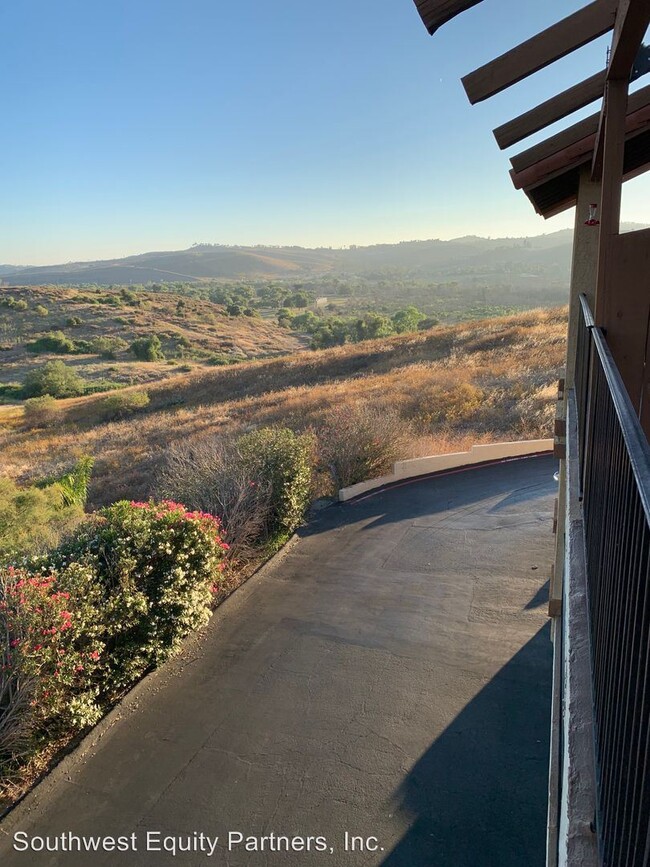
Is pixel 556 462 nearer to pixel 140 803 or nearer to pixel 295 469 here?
pixel 295 469

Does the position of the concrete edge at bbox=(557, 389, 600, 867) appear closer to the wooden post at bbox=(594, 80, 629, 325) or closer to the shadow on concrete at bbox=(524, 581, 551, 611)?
the wooden post at bbox=(594, 80, 629, 325)

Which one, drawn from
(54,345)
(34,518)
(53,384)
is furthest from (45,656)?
(54,345)

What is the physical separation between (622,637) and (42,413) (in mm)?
35755

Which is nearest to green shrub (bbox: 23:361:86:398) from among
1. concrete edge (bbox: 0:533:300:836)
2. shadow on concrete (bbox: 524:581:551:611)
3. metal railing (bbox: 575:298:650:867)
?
concrete edge (bbox: 0:533:300:836)

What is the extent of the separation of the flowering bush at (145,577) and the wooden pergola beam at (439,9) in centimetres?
664

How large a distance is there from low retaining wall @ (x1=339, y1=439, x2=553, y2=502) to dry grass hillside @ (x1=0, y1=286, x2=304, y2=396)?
1452 inches

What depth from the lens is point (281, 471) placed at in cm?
1132

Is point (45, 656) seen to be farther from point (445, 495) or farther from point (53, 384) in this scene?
point (53, 384)

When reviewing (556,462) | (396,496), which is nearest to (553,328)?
(556,462)

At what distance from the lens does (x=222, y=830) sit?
498 cm

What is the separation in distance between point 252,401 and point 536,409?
14124 mm

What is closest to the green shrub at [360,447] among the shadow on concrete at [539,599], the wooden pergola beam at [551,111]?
the shadow on concrete at [539,599]

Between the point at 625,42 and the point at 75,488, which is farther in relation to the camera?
the point at 75,488

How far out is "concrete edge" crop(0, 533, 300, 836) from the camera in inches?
209
